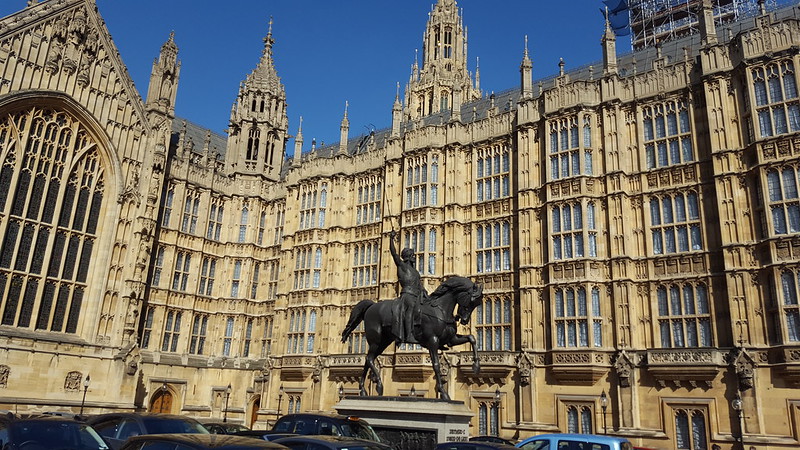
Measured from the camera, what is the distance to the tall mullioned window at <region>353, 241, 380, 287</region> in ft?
133

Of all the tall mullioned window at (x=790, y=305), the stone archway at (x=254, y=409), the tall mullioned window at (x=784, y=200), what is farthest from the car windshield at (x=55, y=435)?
the stone archway at (x=254, y=409)

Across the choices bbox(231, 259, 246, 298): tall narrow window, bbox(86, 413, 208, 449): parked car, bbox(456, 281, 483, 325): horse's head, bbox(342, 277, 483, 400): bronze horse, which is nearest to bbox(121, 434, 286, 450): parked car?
bbox(86, 413, 208, 449): parked car

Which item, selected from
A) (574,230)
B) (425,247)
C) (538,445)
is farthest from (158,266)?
(538,445)

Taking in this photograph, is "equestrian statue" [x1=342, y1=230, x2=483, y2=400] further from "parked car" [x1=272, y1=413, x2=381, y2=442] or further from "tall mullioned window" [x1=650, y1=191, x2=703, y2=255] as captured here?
"tall mullioned window" [x1=650, y1=191, x2=703, y2=255]

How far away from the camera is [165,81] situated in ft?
146

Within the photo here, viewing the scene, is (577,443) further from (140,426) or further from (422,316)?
(140,426)

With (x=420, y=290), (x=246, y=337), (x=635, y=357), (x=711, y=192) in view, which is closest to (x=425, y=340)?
(x=420, y=290)

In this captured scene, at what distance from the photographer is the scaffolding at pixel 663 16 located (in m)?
47.0

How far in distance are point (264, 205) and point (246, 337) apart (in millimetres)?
10831

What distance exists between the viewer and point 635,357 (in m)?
28.5

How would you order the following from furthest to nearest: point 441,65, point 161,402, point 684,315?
point 441,65 → point 161,402 → point 684,315

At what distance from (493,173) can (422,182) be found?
4.79 m

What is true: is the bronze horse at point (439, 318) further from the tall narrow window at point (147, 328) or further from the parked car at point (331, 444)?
the tall narrow window at point (147, 328)

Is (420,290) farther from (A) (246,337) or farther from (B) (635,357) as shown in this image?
(A) (246,337)
